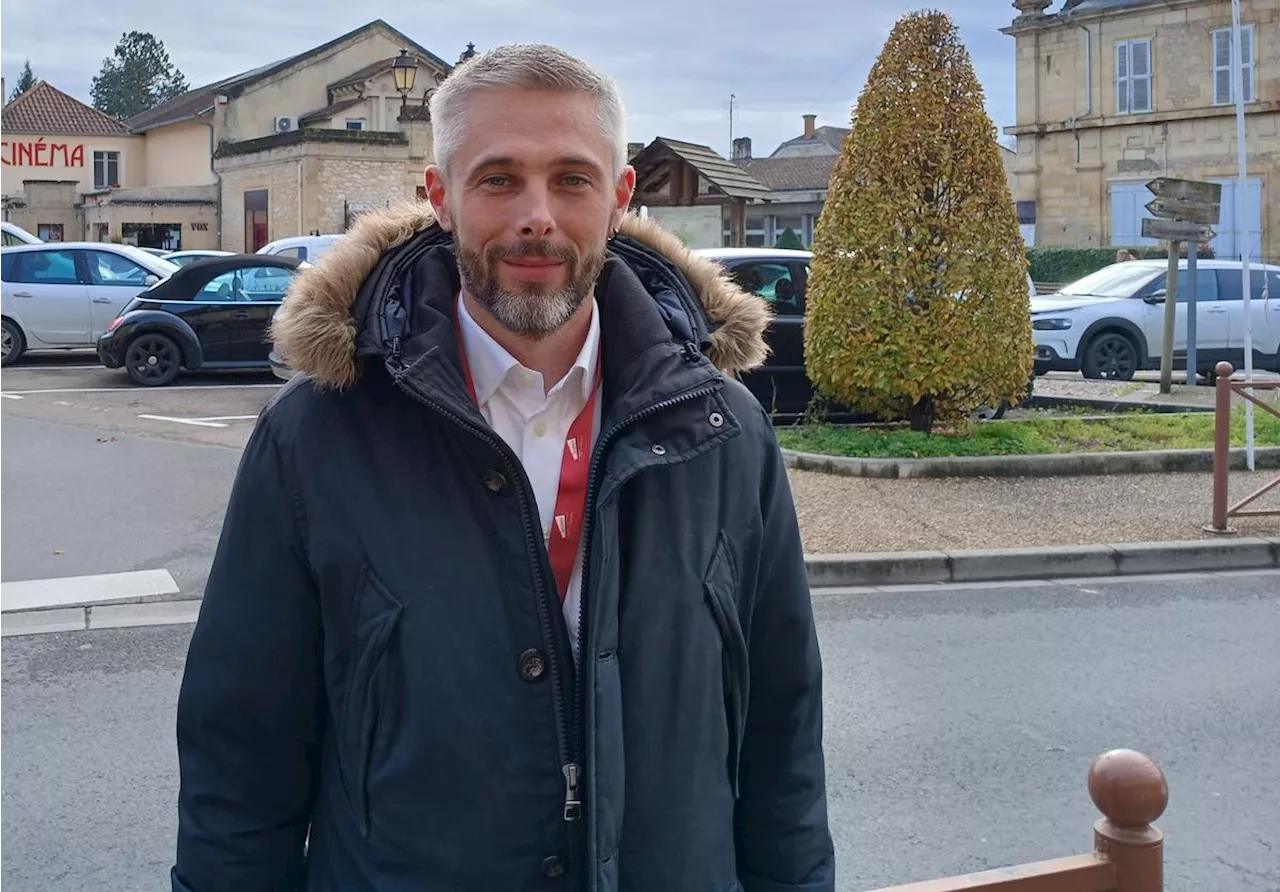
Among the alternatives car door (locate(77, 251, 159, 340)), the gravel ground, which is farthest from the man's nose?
car door (locate(77, 251, 159, 340))

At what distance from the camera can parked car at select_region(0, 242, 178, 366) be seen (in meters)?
18.4

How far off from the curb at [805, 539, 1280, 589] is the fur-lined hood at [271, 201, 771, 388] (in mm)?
5844

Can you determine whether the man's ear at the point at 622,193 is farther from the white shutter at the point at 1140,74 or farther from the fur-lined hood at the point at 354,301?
the white shutter at the point at 1140,74

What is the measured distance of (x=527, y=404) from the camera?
211 centimetres

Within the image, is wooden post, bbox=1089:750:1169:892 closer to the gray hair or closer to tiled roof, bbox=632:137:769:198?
the gray hair

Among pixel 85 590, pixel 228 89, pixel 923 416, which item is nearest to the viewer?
pixel 85 590

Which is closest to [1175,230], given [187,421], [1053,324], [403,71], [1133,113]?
[1053,324]

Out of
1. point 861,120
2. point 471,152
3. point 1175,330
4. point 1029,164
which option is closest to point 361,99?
point 1029,164

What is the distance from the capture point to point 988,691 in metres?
6.04

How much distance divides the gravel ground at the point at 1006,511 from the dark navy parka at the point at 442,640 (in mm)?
6376

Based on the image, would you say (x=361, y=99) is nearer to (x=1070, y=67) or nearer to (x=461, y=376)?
(x=1070, y=67)

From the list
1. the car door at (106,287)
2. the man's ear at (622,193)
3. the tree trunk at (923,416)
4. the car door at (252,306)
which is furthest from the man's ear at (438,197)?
the car door at (106,287)

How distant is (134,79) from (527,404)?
117488 millimetres

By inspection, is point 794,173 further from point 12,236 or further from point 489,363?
point 489,363
